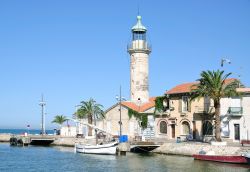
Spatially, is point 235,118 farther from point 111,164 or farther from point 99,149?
point 111,164

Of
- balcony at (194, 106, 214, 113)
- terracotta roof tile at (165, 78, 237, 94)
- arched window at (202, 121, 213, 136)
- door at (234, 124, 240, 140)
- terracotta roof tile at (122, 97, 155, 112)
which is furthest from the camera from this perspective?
terracotta roof tile at (122, 97, 155, 112)

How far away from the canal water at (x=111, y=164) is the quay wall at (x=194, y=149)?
1.39 meters

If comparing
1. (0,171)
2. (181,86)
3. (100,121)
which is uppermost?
(181,86)

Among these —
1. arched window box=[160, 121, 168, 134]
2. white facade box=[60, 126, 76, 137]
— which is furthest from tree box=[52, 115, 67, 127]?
arched window box=[160, 121, 168, 134]

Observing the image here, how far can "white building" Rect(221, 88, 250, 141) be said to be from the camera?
55.3 metres

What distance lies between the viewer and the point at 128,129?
241 feet

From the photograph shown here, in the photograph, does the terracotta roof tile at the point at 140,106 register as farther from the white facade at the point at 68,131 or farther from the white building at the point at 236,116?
the white building at the point at 236,116

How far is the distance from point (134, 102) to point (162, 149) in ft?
69.3

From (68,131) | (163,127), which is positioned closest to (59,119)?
(68,131)

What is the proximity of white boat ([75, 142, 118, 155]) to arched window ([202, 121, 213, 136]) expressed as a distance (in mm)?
12172

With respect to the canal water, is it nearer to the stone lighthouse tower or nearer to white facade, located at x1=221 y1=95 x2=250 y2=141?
white facade, located at x1=221 y1=95 x2=250 y2=141

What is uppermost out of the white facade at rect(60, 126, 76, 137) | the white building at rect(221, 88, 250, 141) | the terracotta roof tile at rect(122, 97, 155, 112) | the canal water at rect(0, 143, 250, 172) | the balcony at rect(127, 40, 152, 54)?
the balcony at rect(127, 40, 152, 54)

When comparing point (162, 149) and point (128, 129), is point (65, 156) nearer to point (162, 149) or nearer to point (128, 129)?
point (162, 149)

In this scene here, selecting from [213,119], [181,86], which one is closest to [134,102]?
[181,86]
